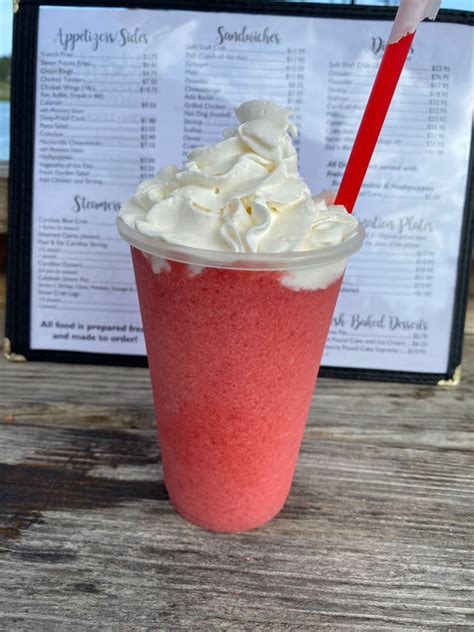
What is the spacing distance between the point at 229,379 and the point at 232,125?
569 mm

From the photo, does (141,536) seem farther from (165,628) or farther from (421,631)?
(421,631)

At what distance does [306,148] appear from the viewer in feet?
3.59

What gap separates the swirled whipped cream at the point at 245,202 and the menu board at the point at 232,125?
14.1 inches

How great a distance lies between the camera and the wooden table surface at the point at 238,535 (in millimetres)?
636

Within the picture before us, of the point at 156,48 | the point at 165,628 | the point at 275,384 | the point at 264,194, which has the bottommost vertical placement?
the point at 165,628

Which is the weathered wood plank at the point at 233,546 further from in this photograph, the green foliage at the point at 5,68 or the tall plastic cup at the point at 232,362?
the green foliage at the point at 5,68

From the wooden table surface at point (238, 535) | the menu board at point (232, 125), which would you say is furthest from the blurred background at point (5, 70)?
the wooden table surface at point (238, 535)

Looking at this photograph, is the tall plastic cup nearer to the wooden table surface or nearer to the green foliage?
the wooden table surface

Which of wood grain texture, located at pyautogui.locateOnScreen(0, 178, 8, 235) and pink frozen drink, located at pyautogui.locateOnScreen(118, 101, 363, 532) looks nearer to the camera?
pink frozen drink, located at pyautogui.locateOnScreen(118, 101, 363, 532)

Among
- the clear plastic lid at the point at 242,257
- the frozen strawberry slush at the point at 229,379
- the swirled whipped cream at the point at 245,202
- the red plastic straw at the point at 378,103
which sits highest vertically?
A: the red plastic straw at the point at 378,103

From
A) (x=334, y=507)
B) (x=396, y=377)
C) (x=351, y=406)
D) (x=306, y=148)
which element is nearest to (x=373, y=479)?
(x=334, y=507)

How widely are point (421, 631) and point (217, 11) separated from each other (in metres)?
0.97

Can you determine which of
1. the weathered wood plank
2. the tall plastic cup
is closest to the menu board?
the weathered wood plank

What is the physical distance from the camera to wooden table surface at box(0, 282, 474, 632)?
0.64 m
